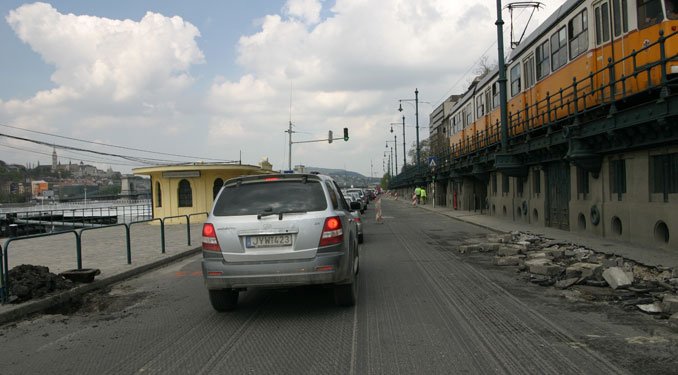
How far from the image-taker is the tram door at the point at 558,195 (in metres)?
17.2

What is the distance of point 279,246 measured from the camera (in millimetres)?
6078

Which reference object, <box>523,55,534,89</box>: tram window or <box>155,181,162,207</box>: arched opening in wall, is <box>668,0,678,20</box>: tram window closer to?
<box>523,55,534,89</box>: tram window

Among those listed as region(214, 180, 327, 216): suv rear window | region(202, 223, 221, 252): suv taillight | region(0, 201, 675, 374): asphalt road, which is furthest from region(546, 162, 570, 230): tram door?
region(202, 223, 221, 252): suv taillight

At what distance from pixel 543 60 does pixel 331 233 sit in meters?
14.4

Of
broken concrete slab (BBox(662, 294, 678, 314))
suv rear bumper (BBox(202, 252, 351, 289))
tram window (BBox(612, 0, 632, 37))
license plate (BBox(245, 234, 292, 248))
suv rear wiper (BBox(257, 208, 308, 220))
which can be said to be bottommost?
broken concrete slab (BBox(662, 294, 678, 314))

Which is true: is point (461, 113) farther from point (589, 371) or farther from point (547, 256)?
point (589, 371)

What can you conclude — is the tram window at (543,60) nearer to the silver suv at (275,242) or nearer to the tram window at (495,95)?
the tram window at (495,95)

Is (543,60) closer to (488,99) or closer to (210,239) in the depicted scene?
(488,99)

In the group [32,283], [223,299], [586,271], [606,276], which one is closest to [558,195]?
[586,271]

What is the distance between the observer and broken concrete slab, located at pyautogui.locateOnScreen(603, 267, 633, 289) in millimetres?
7539

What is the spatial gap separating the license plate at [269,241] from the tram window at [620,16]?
32.9ft

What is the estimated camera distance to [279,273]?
6.02 meters

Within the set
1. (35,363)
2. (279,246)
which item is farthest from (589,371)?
(35,363)

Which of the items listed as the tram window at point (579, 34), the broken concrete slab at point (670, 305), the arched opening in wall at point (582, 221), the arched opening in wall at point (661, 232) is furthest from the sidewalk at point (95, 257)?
the tram window at point (579, 34)
